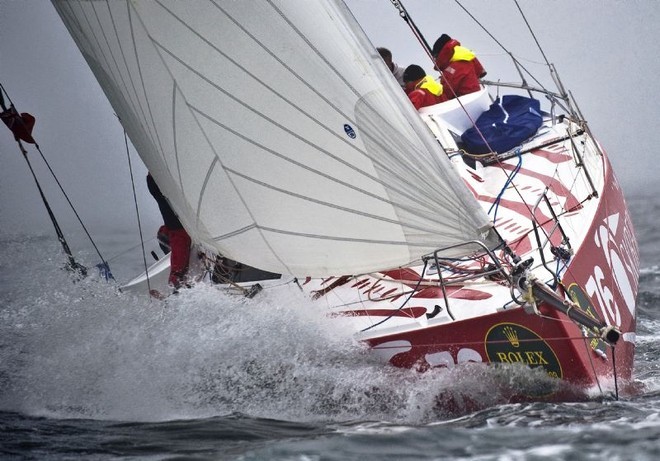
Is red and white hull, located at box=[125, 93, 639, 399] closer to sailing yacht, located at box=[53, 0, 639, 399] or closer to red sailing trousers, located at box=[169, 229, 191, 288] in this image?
sailing yacht, located at box=[53, 0, 639, 399]

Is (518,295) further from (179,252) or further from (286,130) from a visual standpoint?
(179,252)

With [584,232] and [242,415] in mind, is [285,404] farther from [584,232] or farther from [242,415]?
[584,232]

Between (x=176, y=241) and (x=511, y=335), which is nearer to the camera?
(x=511, y=335)

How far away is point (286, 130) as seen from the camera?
12.4 ft

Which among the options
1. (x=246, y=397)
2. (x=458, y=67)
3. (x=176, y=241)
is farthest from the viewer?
(x=458, y=67)

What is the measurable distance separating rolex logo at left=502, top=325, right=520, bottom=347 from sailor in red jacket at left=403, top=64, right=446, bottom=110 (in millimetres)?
2875

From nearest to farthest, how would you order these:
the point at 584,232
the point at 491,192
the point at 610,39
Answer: the point at 584,232, the point at 491,192, the point at 610,39

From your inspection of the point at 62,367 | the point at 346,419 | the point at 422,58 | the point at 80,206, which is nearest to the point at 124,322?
the point at 62,367

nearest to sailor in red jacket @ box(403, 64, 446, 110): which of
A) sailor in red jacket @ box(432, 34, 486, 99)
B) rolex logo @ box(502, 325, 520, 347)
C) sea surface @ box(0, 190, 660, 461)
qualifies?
sailor in red jacket @ box(432, 34, 486, 99)

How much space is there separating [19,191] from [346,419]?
7.96 metres

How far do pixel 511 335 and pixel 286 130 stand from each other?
1.26 m

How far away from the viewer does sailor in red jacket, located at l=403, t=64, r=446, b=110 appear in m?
6.38

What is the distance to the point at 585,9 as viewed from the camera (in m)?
13.1

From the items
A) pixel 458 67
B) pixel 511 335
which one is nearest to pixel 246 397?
pixel 511 335
